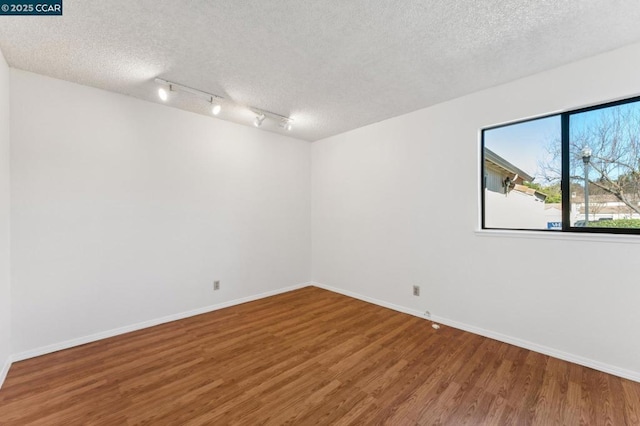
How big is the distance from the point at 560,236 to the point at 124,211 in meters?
4.55

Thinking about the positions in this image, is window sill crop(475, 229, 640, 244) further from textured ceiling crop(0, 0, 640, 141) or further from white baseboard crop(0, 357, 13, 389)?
white baseboard crop(0, 357, 13, 389)

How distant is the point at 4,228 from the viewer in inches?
89.7

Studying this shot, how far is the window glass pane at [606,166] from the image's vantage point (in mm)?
2283

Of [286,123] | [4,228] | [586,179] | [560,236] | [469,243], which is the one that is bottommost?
[469,243]

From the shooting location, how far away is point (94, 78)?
2645 mm

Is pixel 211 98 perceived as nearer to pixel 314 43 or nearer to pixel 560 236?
pixel 314 43

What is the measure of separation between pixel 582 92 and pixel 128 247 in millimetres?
4864

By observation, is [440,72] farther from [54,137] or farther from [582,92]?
[54,137]

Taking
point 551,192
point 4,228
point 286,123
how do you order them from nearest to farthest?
point 4,228 < point 551,192 < point 286,123

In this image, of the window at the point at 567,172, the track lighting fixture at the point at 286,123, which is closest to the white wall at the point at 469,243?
the window at the point at 567,172

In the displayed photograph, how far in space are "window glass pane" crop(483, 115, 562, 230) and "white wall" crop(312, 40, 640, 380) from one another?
203 millimetres

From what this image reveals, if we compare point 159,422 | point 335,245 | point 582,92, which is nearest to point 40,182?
point 159,422

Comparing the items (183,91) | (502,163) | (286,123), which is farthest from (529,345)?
(183,91)

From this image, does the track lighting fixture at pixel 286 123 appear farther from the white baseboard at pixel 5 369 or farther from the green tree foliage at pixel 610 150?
the white baseboard at pixel 5 369
